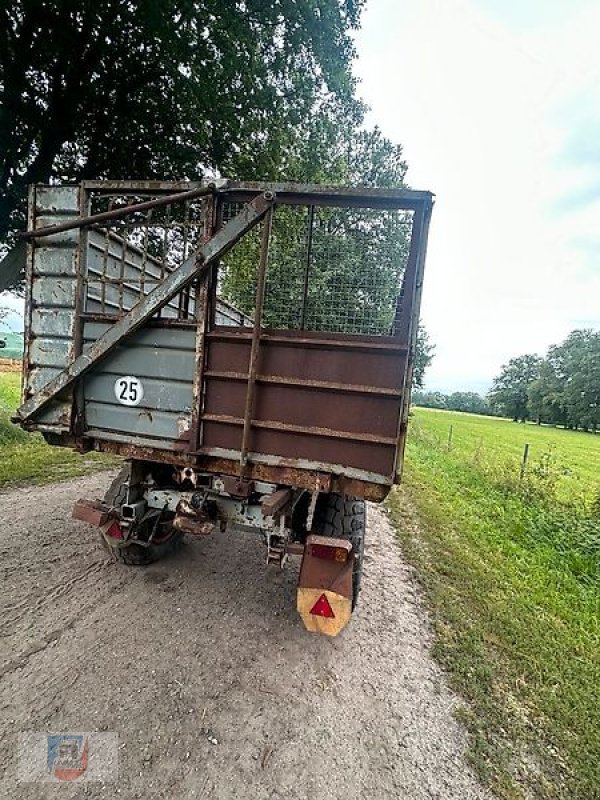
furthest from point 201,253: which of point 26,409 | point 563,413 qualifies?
point 563,413

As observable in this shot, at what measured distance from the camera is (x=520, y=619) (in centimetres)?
379

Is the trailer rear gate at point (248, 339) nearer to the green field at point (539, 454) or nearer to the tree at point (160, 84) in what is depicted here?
the tree at point (160, 84)

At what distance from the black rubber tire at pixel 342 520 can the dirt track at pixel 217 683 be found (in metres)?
0.58

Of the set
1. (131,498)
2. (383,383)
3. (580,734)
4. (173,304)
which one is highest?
(173,304)

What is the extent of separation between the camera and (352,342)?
8.25 ft

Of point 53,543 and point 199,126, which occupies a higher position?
point 199,126

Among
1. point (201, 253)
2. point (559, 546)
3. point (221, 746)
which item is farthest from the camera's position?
point (559, 546)

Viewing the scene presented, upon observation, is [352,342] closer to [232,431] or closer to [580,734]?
[232,431]

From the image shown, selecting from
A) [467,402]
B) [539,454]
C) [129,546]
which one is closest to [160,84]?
[129,546]

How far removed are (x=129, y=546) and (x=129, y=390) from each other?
1.47m

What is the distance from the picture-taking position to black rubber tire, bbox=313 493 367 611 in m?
3.17

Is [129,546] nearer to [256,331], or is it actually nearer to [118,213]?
[256,331]

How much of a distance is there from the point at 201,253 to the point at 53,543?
123 inches

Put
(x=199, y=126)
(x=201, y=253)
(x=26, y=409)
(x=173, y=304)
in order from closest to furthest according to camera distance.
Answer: (x=201, y=253), (x=26, y=409), (x=173, y=304), (x=199, y=126)
